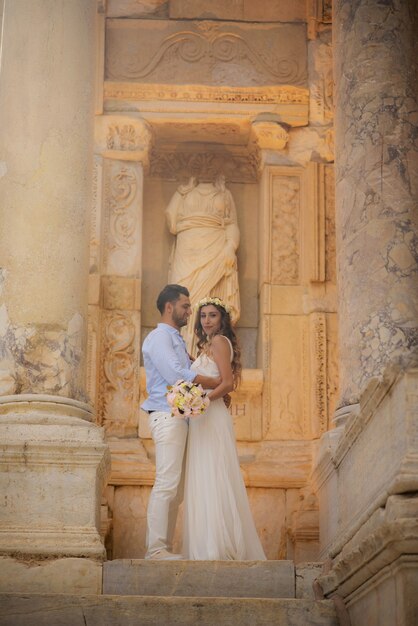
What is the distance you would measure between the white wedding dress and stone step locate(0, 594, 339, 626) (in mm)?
1793

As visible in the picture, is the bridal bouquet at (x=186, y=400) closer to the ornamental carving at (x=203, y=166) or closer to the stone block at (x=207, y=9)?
the ornamental carving at (x=203, y=166)

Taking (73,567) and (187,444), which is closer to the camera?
(73,567)

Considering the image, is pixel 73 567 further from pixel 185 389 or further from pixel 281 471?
pixel 281 471

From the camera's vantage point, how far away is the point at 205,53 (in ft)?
54.3

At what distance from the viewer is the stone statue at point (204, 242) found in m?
16.0

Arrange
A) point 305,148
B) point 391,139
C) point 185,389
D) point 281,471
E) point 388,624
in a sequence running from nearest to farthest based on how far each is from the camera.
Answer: point 388,624
point 185,389
point 391,139
point 281,471
point 305,148

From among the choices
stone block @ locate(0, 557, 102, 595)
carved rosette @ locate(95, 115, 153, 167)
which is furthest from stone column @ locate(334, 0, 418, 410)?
stone block @ locate(0, 557, 102, 595)

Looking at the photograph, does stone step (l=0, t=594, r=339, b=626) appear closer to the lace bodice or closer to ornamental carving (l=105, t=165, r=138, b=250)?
the lace bodice

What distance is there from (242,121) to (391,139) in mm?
3125

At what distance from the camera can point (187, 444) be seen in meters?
12.4

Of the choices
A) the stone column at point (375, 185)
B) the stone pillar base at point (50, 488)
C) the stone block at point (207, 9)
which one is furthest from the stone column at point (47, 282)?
the stone block at point (207, 9)

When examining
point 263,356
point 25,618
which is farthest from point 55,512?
point 263,356

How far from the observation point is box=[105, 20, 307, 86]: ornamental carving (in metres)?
16.5

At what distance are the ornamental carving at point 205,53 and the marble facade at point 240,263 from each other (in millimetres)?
27
